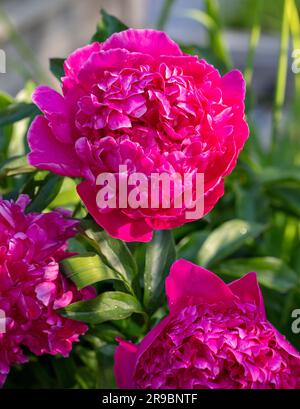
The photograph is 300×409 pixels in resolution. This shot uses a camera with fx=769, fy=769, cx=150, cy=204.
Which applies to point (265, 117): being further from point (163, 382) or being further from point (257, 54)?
point (163, 382)

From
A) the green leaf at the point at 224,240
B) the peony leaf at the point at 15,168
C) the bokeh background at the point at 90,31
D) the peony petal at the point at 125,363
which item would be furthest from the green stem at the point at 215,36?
the bokeh background at the point at 90,31

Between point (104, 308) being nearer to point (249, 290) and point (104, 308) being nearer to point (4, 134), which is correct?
point (249, 290)

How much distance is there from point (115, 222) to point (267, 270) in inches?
9.7

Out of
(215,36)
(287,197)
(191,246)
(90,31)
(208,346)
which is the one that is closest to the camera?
(208,346)

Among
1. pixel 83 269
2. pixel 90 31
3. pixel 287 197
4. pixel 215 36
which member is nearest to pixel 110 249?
pixel 83 269

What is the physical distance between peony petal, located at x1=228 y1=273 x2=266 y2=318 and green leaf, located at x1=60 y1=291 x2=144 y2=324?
7 cm

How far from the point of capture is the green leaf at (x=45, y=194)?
0.54 meters

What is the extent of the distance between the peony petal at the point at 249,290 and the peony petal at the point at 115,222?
64 millimetres

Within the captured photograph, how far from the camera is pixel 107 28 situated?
63 cm

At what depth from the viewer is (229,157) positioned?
1.52 ft

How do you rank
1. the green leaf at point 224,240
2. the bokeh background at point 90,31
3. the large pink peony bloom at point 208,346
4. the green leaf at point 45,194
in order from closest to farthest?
the large pink peony bloom at point 208,346, the green leaf at point 45,194, the green leaf at point 224,240, the bokeh background at point 90,31

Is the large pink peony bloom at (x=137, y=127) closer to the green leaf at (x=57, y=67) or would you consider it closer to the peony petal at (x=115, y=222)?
the peony petal at (x=115, y=222)

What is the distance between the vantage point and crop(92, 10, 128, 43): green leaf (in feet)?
2.05
